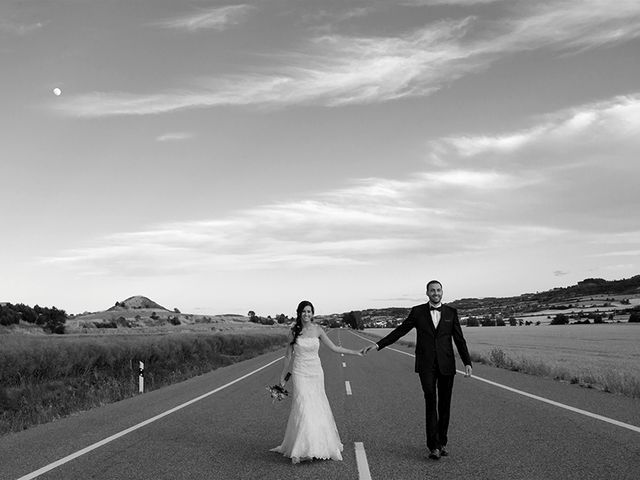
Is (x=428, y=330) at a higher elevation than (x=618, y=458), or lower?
higher

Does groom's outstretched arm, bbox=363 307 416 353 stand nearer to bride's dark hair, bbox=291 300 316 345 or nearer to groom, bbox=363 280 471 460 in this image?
groom, bbox=363 280 471 460

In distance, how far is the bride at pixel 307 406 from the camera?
677 centimetres

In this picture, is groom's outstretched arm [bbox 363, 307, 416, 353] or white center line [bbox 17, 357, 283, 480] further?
groom's outstretched arm [bbox 363, 307, 416, 353]

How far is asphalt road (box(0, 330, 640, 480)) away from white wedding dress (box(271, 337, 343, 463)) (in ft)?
0.58

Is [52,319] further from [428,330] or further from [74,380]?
[428,330]

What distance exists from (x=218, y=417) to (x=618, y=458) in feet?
21.1

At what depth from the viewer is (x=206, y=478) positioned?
6145 millimetres

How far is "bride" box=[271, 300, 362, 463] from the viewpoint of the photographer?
6770mm

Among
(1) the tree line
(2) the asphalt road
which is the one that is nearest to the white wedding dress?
(2) the asphalt road

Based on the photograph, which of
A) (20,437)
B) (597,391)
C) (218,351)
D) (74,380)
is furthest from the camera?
(218,351)

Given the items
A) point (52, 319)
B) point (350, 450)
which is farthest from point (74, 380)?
point (52, 319)

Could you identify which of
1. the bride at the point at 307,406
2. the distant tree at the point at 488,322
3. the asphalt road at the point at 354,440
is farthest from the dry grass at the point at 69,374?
the distant tree at the point at 488,322

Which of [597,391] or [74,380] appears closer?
[597,391]

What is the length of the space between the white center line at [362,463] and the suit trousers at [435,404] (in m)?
0.80
